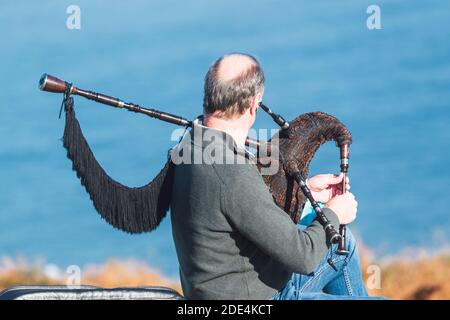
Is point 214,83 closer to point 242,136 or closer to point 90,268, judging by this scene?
point 242,136

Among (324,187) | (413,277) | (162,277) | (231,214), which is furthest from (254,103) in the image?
(162,277)

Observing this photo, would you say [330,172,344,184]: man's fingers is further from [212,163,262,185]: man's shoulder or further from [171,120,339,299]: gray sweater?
[212,163,262,185]: man's shoulder

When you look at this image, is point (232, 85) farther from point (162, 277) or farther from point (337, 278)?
point (162, 277)

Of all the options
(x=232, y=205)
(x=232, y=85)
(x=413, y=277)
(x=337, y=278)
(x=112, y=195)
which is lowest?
(x=337, y=278)

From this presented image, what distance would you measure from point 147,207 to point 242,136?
1.38ft

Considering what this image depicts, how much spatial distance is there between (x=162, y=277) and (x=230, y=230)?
2.80 m

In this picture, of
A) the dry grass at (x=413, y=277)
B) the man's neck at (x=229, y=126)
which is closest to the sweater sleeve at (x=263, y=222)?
the man's neck at (x=229, y=126)

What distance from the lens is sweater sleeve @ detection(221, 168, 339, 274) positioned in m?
3.44

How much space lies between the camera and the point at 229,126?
3.59 metres

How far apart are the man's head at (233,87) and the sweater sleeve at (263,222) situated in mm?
210

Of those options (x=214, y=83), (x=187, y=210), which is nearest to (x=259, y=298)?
(x=187, y=210)

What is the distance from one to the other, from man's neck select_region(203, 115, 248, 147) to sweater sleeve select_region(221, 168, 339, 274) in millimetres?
162
